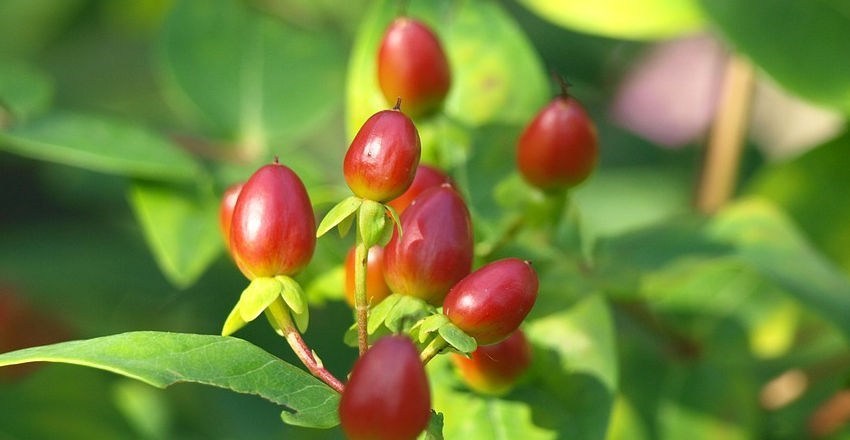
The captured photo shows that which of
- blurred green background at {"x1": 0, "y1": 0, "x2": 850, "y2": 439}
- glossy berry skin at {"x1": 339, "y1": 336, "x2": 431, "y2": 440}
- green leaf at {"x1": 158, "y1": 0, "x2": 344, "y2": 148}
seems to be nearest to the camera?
glossy berry skin at {"x1": 339, "y1": 336, "x2": 431, "y2": 440}

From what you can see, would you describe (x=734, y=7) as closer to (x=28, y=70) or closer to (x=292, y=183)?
(x=292, y=183)

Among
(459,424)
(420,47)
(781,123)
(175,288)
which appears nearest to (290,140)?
(175,288)

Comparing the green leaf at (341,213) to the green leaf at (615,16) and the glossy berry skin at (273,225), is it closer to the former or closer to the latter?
the glossy berry skin at (273,225)

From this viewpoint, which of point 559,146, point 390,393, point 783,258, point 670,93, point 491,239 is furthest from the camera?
point 670,93

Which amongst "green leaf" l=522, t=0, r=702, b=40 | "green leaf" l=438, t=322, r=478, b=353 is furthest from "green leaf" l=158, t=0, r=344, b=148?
"green leaf" l=438, t=322, r=478, b=353

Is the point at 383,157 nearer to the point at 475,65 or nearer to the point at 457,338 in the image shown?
the point at 457,338

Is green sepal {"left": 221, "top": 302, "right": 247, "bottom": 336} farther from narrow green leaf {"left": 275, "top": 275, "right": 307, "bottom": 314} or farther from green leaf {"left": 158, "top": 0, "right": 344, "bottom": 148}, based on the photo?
green leaf {"left": 158, "top": 0, "right": 344, "bottom": 148}

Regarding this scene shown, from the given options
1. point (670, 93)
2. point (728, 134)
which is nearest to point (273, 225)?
point (728, 134)

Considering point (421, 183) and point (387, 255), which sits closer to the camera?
point (387, 255)
